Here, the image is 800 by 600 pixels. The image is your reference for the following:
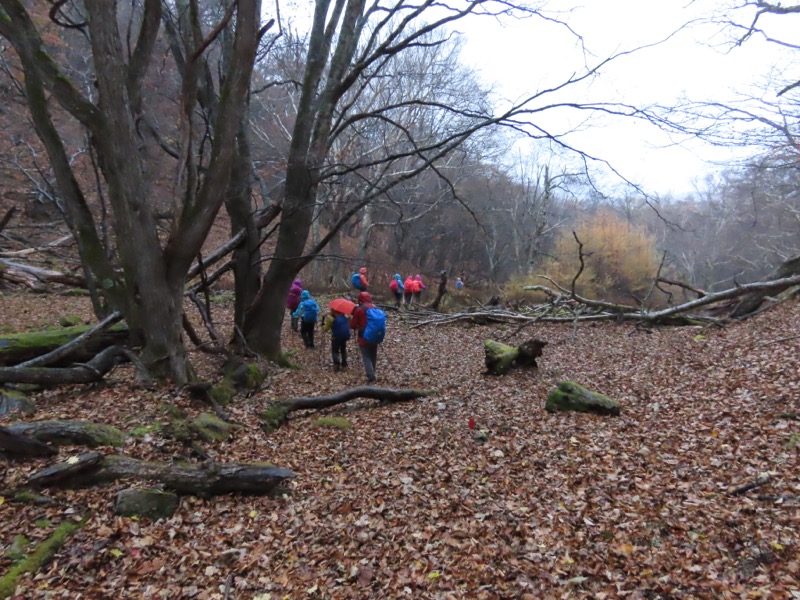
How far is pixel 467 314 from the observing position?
49.0ft

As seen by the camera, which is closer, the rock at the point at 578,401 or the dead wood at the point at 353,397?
the rock at the point at 578,401

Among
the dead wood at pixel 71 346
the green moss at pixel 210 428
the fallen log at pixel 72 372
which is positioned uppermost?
the dead wood at pixel 71 346

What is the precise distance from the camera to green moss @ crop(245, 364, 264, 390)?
7.05 meters

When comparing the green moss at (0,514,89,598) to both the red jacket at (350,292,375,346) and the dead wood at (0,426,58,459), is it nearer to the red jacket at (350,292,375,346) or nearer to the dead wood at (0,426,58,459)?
the dead wood at (0,426,58,459)

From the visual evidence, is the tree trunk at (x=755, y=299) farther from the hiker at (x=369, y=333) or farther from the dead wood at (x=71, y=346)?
the dead wood at (x=71, y=346)

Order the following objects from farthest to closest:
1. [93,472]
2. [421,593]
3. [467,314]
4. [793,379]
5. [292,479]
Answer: [467,314], [793,379], [292,479], [93,472], [421,593]

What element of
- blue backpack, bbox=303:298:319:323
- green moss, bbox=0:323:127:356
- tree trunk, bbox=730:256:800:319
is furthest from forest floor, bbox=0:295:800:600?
tree trunk, bbox=730:256:800:319

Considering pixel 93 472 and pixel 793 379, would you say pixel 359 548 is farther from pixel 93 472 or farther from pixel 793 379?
pixel 793 379

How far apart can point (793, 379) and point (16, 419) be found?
8917mm

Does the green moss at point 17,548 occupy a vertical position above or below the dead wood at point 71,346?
below

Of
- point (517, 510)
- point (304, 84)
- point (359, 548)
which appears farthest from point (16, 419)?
point (304, 84)

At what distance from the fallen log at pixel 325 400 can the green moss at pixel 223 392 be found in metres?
0.63

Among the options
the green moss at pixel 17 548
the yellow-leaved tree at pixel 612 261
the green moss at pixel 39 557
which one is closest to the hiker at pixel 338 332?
the green moss at pixel 39 557

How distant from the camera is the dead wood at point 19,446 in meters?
3.83
